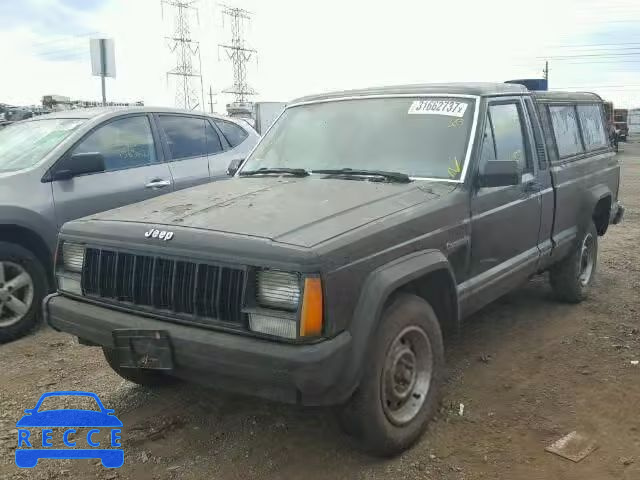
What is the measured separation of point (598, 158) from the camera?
582 centimetres

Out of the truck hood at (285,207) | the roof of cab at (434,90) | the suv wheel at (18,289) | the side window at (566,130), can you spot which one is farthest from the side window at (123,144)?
the side window at (566,130)

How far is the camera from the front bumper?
8.38 feet

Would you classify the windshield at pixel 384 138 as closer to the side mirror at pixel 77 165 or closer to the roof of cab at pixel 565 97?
the roof of cab at pixel 565 97

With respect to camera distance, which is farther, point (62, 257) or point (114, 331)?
point (62, 257)

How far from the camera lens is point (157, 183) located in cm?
571

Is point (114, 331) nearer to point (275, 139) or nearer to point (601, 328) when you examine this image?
point (275, 139)

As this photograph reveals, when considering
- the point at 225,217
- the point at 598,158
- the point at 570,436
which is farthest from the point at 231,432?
the point at 598,158

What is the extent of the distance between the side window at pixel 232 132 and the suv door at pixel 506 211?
3.37 meters

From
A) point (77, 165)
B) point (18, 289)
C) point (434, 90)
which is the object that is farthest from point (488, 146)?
point (18, 289)

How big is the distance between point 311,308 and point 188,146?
4120 millimetres

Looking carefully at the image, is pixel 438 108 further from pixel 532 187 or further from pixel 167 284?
pixel 167 284

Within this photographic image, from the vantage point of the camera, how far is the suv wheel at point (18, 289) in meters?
4.75

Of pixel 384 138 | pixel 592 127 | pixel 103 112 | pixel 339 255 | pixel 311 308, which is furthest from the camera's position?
pixel 592 127

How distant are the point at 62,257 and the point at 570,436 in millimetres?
3022
